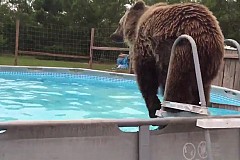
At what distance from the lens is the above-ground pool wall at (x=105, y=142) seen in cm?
177

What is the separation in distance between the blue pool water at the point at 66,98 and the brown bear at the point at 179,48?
2723 millimetres

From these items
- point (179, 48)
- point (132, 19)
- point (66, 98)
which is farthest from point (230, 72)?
point (179, 48)

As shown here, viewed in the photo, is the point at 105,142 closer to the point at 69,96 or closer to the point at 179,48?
the point at 179,48

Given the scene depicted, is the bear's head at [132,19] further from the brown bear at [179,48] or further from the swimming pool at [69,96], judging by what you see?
the swimming pool at [69,96]

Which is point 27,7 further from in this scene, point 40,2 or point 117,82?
point 117,82

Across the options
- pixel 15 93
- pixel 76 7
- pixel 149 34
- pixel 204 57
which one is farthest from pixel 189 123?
pixel 76 7

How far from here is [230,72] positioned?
7730 mm

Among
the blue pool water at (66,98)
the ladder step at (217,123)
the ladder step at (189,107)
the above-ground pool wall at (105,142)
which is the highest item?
the ladder step at (189,107)

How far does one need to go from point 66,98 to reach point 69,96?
0.31 metres

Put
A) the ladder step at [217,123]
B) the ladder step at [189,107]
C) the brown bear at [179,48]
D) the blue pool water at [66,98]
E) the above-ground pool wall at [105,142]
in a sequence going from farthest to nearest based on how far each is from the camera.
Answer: the blue pool water at [66,98] < the brown bear at [179,48] < the ladder step at [189,107] < the ladder step at [217,123] < the above-ground pool wall at [105,142]

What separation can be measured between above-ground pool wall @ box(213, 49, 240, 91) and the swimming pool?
0.57 metres

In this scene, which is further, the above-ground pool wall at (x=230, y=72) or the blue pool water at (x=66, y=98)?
the above-ground pool wall at (x=230, y=72)

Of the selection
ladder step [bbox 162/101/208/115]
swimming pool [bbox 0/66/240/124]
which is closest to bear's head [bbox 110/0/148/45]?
ladder step [bbox 162/101/208/115]

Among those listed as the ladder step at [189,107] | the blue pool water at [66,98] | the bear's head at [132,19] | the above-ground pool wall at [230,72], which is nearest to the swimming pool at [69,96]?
A: the blue pool water at [66,98]
